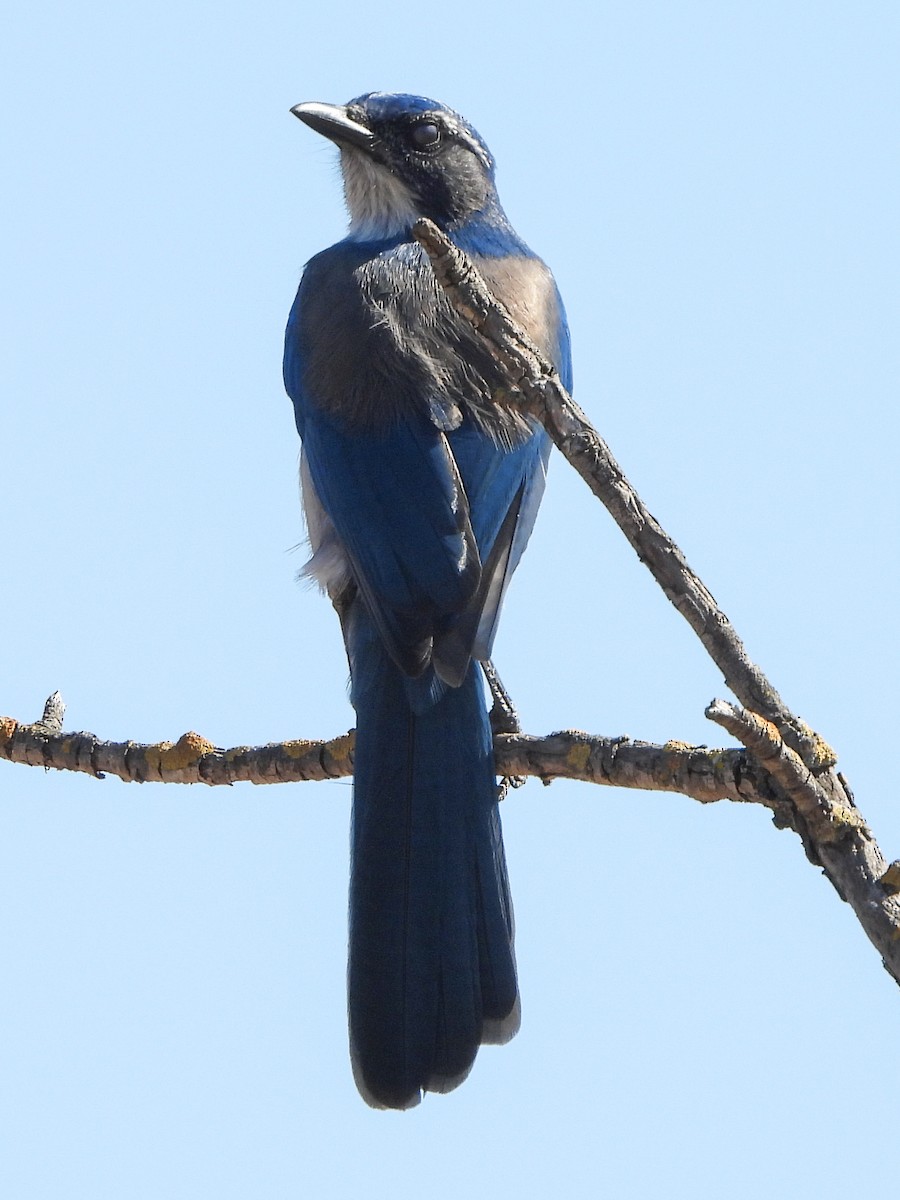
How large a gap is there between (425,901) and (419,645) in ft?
2.65

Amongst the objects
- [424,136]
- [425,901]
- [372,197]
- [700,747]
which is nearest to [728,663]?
[700,747]

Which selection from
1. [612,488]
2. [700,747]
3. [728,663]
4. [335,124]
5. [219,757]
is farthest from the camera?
[335,124]

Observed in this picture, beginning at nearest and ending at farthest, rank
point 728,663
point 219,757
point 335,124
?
point 728,663 → point 219,757 → point 335,124

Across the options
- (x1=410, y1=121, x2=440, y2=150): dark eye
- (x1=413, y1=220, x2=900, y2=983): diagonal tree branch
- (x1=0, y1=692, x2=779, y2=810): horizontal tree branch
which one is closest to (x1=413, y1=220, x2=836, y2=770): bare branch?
(x1=413, y1=220, x2=900, y2=983): diagonal tree branch

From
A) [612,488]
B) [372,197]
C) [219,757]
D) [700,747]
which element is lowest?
[700,747]

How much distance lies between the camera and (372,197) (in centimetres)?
660

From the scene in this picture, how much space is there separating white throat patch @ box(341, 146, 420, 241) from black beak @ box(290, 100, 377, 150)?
0.16 ft

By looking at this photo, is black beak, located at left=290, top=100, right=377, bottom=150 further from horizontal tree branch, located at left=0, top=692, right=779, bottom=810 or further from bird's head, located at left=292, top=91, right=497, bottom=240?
horizontal tree branch, located at left=0, top=692, right=779, bottom=810

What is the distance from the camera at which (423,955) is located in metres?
5.13

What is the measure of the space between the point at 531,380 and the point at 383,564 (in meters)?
1.71

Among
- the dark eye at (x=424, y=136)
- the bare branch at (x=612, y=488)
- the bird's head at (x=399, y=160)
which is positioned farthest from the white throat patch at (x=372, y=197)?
the bare branch at (x=612, y=488)

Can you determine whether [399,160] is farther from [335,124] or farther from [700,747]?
[700,747]

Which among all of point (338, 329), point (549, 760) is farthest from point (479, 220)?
point (549, 760)

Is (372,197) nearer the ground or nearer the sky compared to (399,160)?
nearer the ground
